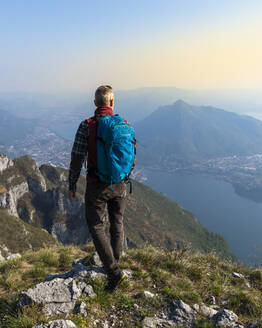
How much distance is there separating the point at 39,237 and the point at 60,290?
A: 63.0 meters

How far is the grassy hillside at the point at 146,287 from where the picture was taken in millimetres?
3564

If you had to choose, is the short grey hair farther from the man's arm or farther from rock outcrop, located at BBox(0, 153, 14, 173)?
rock outcrop, located at BBox(0, 153, 14, 173)

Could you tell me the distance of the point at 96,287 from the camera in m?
4.15

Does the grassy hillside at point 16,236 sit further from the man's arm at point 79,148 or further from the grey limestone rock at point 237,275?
the man's arm at point 79,148

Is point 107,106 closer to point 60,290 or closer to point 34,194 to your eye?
point 60,290

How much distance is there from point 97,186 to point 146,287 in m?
2.41

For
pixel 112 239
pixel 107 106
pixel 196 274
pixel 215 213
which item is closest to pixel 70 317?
pixel 112 239

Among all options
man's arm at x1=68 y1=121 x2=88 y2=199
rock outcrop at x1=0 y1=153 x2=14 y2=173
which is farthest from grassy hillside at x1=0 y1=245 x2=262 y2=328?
rock outcrop at x1=0 y1=153 x2=14 y2=173

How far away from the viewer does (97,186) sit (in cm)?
392

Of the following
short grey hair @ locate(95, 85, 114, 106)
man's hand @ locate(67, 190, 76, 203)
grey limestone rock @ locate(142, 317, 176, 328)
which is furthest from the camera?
man's hand @ locate(67, 190, 76, 203)

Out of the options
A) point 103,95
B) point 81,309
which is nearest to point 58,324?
point 81,309

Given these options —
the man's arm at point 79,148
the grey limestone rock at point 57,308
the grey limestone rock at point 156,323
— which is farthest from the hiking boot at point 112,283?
the man's arm at point 79,148

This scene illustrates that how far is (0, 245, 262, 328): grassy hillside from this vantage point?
3564mm

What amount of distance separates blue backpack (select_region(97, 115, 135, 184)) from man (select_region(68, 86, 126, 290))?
13 cm
